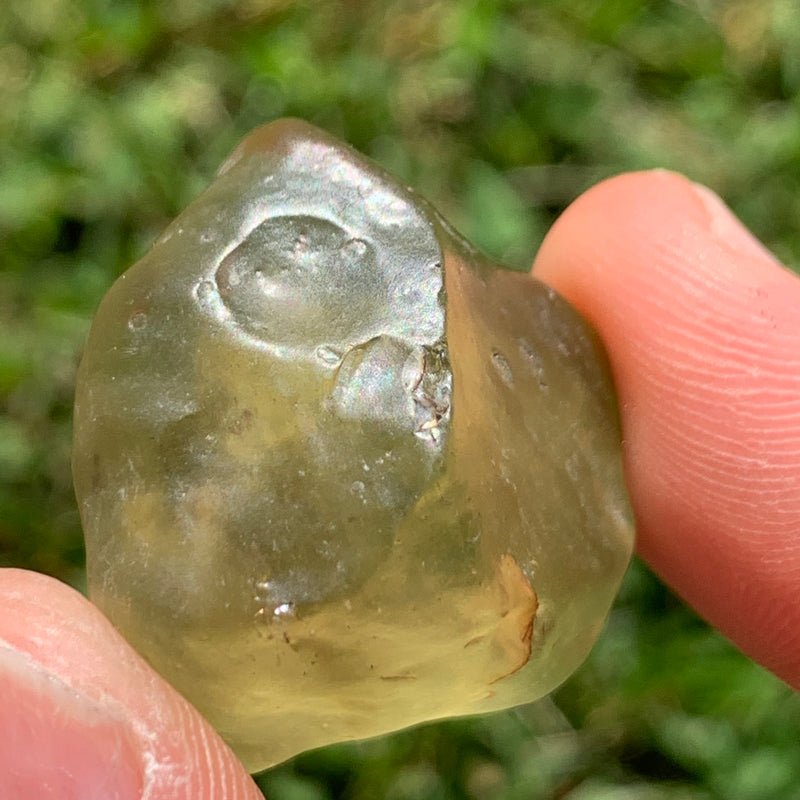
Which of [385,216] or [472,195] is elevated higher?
[385,216]

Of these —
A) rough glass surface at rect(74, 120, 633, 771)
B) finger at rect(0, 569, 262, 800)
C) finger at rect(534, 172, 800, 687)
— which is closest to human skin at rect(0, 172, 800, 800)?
finger at rect(534, 172, 800, 687)

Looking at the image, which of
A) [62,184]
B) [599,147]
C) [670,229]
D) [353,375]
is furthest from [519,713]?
[62,184]

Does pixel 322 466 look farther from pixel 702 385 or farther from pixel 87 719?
pixel 702 385

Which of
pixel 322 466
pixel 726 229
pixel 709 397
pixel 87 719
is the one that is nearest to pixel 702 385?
pixel 709 397

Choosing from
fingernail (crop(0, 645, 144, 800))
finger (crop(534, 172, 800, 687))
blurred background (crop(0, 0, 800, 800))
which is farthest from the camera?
blurred background (crop(0, 0, 800, 800))

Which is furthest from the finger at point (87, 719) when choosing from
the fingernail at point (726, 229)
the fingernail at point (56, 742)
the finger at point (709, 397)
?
the fingernail at point (726, 229)

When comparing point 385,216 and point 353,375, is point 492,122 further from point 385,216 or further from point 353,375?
point 353,375

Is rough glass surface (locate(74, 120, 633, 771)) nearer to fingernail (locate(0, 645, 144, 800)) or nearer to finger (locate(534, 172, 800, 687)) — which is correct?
fingernail (locate(0, 645, 144, 800))
